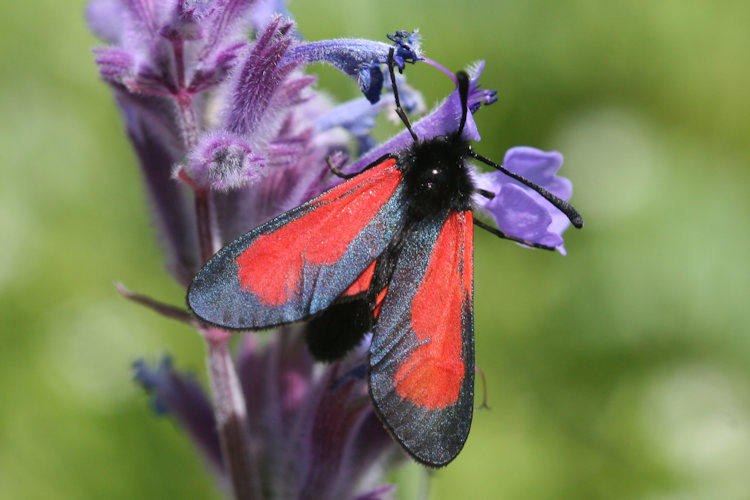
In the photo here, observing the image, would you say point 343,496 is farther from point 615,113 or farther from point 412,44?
point 615,113

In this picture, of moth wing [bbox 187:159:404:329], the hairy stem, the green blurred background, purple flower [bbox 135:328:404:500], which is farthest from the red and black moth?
the green blurred background

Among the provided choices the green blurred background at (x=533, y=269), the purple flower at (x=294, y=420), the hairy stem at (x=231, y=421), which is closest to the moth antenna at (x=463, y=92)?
the purple flower at (x=294, y=420)

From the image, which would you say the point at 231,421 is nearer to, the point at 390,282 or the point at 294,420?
the point at 294,420

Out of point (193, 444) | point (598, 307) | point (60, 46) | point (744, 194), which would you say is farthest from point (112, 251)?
point (744, 194)

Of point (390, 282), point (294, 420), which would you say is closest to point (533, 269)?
point (294, 420)

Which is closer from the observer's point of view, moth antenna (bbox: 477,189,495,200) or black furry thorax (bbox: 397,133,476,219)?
black furry thorax (bbox: 397,133,476,219)

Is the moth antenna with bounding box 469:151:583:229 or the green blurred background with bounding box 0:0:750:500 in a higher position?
the moth antenna with bounding box 469:151:583:229

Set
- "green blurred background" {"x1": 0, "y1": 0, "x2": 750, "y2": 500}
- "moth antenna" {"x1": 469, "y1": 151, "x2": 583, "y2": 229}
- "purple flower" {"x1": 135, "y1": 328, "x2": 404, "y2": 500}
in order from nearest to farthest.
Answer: "moth antenna" {"x1": 469, "y1": 151, "x2": 583, "y2": 229}, "purple flower" {"x1": 135, "y1": 328, "x2": 404, "y2": 500}, "green blurred background" {"x1": 0, "y1": 0, "x2": 750, "y2": 500}

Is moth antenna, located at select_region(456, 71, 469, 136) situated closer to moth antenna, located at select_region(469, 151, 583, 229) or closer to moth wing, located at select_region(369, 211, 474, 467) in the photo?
moth antenna, located at select_region(469, 151, 583, 229)
